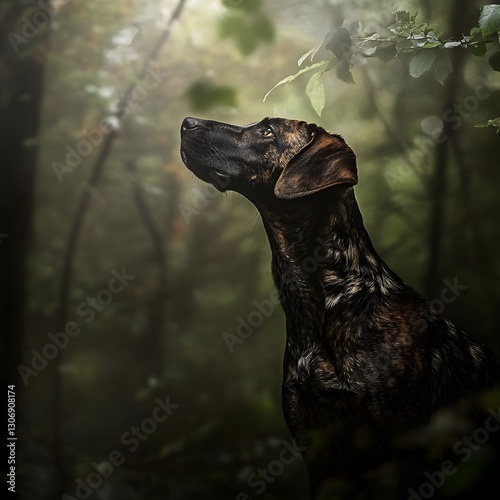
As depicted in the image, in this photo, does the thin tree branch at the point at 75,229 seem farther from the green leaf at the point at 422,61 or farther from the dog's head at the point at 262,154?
the green leaf at the point at 422,61

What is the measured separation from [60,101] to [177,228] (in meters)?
0.93

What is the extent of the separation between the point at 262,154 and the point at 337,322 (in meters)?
0.65

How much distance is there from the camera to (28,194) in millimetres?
3256

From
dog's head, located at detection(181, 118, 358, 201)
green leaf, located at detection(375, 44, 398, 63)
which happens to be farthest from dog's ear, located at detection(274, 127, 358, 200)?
green leaf, located at detection(375, 44, 398, 63)

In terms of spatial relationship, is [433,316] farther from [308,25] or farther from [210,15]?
[210,15]

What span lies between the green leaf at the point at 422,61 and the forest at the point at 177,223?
0.89 meters

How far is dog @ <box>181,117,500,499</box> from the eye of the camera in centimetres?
199

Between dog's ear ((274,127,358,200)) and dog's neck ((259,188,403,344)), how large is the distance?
0.06 m

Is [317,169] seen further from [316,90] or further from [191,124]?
[191,124]

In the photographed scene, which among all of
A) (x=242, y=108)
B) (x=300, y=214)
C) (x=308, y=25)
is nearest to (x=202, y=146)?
(x=300, y=214)

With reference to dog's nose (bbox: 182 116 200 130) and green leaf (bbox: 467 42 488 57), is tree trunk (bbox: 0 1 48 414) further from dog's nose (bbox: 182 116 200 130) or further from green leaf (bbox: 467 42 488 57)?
green leaf (bbox: 467 42 488 57)

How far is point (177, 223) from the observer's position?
318 cm

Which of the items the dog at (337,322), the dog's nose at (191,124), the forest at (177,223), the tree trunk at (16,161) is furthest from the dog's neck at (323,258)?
the tree trunk at (16,161)

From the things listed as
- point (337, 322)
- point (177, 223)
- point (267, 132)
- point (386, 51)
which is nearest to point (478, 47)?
point (386, 51)
